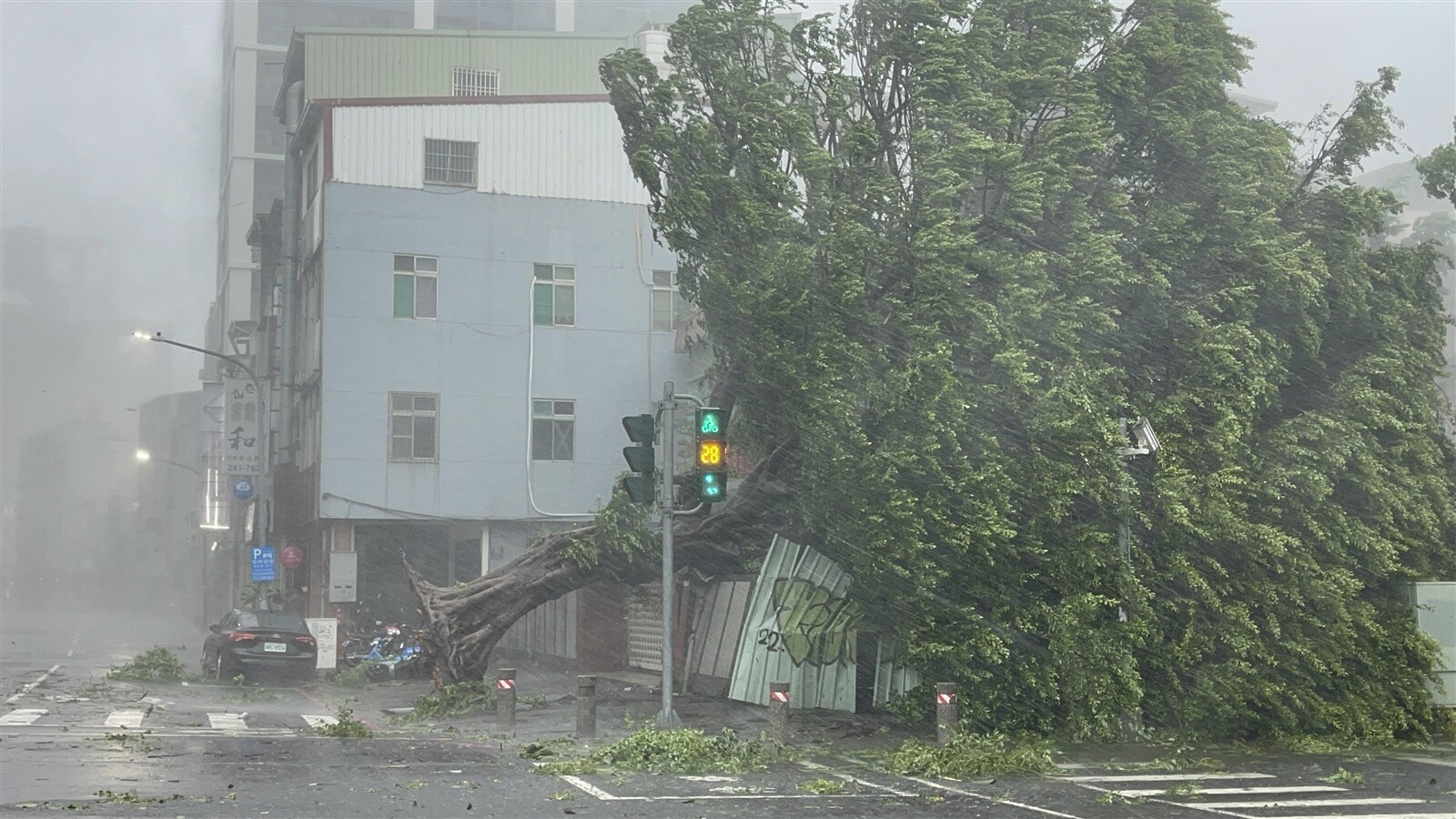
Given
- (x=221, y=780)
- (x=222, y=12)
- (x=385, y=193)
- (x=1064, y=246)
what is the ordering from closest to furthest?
(x=221, y=780) → (x=1064, y=246) → (x=385, y=193) → (x=222, y=12)

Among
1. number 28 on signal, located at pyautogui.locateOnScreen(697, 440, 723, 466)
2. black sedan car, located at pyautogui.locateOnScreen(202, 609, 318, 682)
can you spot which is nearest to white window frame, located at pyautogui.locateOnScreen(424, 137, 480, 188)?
black sedan car, located at pyautogui.locateOnScreen(202, 609, 318, 682)

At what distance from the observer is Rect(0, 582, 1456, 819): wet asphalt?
36.6 feet

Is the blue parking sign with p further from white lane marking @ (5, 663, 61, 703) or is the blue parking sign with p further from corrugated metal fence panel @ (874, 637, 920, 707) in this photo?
corrugated metal fence panel @ (874, 637, 920, 707)

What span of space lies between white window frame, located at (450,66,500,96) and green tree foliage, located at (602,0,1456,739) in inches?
867

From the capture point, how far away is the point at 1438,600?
722 inches

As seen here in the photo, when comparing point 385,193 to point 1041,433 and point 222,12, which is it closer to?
point 1041,433

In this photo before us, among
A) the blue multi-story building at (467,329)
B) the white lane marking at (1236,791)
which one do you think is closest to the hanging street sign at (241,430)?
the blue multi-story building at (467,329)

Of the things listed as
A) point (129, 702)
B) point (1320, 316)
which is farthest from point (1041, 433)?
point (129, 702)

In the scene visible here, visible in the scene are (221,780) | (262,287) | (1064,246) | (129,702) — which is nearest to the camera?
(221,780)

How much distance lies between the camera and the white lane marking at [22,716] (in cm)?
1811

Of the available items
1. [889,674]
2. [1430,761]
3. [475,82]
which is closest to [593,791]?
[889,674]

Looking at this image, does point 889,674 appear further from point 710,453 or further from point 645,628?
point 645,628

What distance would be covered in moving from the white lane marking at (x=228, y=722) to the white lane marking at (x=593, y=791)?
6832 millimetres

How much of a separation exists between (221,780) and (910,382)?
885 centimetres
